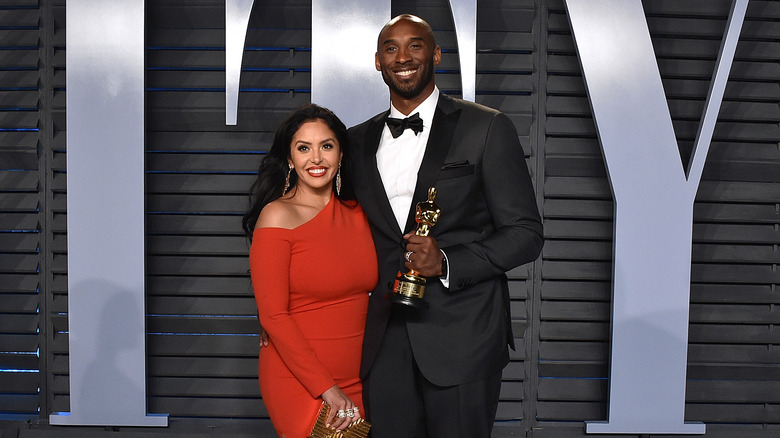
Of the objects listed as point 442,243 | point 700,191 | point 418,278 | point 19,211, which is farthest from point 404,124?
point 19,211

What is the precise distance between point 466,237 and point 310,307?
1.70ft

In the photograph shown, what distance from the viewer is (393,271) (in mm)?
2006

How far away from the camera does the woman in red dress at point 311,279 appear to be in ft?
6.56

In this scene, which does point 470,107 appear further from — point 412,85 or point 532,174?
point 532,174

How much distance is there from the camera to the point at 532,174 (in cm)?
351

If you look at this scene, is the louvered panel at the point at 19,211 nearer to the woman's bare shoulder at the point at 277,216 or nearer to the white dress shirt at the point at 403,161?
→ the woman's bare shoulder at the point at 277,216

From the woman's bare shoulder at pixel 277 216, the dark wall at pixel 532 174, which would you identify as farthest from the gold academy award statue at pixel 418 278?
the dark wall at pixel 532 174

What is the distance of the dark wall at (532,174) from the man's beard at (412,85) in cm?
151

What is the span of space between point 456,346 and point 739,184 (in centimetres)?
235

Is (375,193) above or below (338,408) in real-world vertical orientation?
Result: above

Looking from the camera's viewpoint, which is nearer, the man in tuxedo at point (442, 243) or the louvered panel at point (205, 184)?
the man in tuxedo at point (442, 243)

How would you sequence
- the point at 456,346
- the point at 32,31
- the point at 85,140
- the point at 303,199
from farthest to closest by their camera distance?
1. the point at 32,31
2. the point at 85,140
3. the point at 303,199
4. the point at 456,346

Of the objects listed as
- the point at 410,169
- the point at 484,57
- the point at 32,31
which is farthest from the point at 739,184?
the point at 32,31

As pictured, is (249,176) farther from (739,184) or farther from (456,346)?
(739,184)
